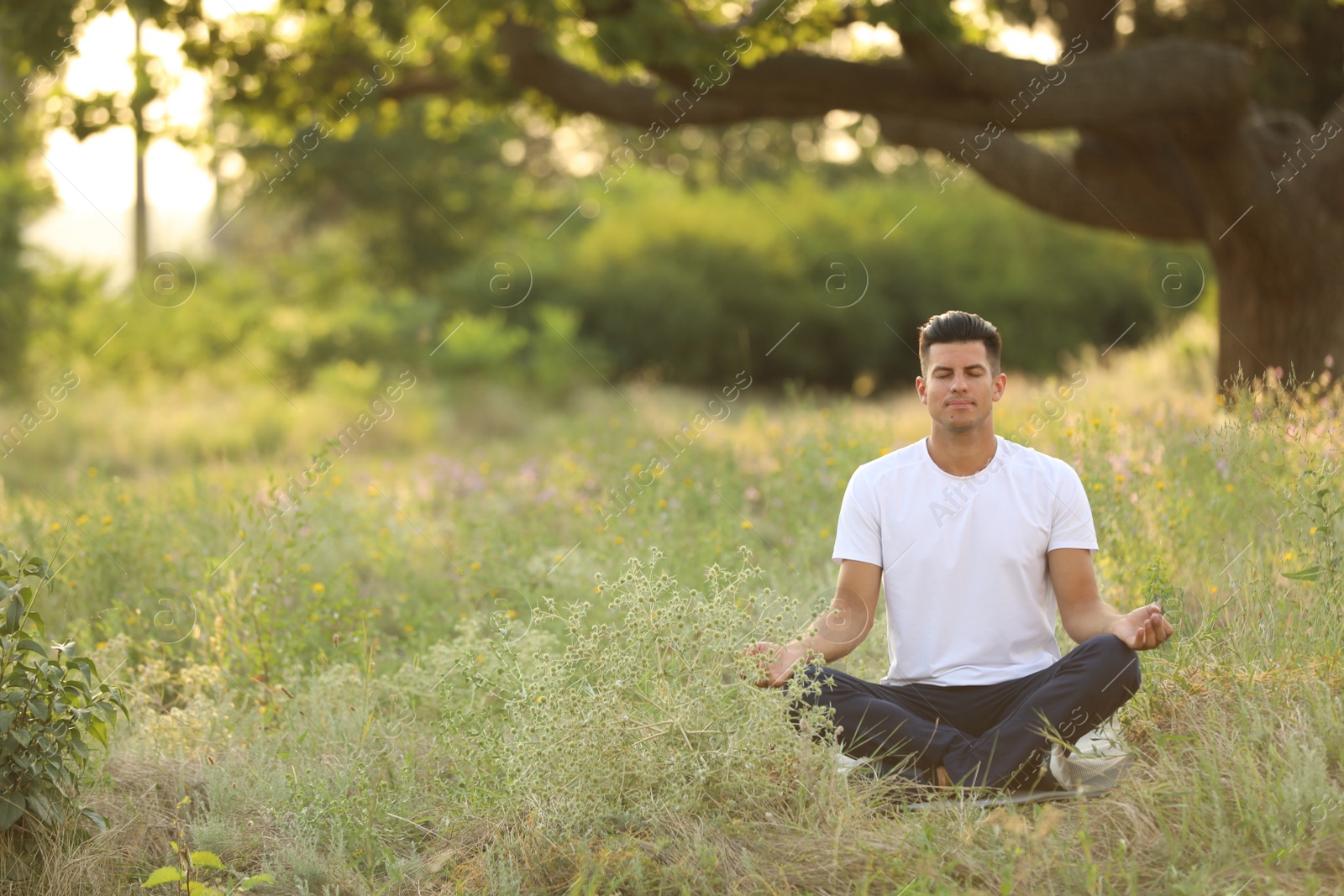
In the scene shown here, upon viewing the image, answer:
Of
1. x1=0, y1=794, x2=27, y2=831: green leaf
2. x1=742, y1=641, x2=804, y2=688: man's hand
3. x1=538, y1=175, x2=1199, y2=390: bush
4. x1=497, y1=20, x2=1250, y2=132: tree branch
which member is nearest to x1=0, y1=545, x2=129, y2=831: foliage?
x1=0, y1=794, x2=27, y2=831: green leaf

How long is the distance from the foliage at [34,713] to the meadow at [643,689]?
0.19 metres

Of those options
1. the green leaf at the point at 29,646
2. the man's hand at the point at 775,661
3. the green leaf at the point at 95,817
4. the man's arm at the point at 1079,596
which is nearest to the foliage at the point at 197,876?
the green leaf at the point at 95,817

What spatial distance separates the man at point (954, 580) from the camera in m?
3.36

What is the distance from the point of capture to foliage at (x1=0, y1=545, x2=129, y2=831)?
3.06 metres

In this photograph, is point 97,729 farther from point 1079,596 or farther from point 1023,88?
point 1023,88

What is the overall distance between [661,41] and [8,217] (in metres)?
9.53

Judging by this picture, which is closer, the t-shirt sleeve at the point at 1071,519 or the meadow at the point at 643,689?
the meadow at the point at 643,689

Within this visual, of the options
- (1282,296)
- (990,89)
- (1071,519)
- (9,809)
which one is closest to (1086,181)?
(1282,296)

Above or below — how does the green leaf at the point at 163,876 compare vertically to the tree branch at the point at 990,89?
below

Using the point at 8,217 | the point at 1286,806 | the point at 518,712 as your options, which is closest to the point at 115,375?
the point at 8,217

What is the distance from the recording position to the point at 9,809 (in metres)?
3.07

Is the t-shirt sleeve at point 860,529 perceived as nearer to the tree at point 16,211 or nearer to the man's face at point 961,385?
the man's face at point 961,385

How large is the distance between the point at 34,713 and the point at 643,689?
5.52 feet

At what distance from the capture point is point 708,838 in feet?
10.0
